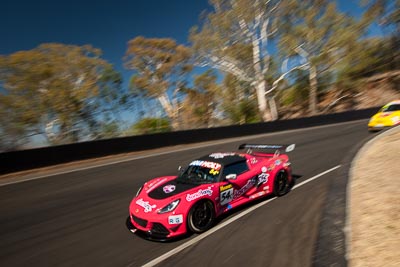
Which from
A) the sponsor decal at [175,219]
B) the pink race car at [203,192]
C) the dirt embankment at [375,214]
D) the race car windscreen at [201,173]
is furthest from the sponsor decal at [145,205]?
the dirt embankment at [375,214]

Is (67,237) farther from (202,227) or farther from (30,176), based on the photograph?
(30,176)

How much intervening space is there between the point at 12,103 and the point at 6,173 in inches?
572

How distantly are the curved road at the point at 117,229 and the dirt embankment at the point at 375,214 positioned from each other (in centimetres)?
71

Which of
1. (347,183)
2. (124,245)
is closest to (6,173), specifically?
(124,245)

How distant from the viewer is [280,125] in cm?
2600

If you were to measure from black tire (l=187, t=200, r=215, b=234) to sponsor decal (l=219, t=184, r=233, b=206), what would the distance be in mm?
337

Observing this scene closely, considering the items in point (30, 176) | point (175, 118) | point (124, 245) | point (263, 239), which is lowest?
point (263, 239)

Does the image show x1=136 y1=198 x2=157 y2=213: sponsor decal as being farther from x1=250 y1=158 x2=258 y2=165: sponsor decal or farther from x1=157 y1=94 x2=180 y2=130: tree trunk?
x1=157 y1=94 x2=180 y2=130: tree trunk

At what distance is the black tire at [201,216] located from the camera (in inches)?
252

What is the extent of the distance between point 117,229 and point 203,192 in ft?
6.43

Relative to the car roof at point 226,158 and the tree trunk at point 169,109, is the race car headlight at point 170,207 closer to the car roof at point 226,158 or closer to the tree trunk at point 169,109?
the car roof at point 226,158

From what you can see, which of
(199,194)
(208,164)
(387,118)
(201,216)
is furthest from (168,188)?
(387,118)

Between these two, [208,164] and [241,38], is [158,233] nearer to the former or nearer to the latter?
[208,164]

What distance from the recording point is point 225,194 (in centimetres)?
712
